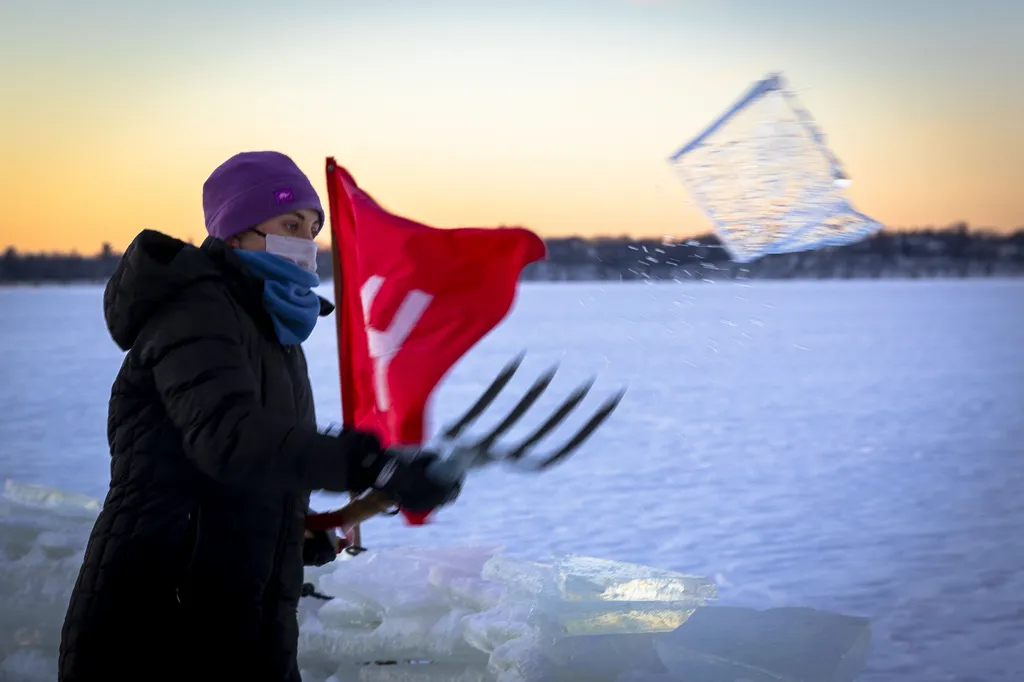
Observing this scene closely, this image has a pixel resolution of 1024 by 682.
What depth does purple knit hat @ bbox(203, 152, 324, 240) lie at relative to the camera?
189cm

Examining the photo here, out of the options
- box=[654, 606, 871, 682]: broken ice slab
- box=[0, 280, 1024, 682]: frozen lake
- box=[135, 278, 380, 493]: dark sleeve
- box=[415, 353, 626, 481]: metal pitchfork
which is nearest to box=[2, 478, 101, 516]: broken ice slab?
box=[0, 280, 1024, 682]: frozen lake

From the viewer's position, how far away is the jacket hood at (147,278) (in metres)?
1.63

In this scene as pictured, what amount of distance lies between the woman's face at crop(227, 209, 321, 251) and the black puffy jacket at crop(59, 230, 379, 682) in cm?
12

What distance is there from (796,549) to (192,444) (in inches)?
211

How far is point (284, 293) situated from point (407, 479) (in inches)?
16.6

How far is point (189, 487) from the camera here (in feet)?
5.61

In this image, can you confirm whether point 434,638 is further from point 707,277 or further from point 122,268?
point 122,268

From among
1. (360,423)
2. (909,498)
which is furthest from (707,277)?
(909,498)

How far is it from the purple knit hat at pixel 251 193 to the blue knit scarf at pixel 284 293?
0.10m

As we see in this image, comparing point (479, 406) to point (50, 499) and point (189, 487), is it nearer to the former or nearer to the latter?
point (189, 487)

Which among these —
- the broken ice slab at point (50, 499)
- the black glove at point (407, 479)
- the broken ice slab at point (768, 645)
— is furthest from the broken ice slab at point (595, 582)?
the black glove at point (407, 479)

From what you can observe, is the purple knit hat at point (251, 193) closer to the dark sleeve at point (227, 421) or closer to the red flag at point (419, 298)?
the dark sleeve at point (227, 421)

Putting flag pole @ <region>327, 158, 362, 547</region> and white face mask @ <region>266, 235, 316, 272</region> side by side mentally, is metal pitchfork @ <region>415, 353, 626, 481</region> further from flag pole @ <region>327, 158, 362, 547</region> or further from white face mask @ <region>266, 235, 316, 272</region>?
flag pole @ <region>327, 158, 362, 547</region>

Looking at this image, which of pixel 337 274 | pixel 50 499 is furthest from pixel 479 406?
pixel 50 499
